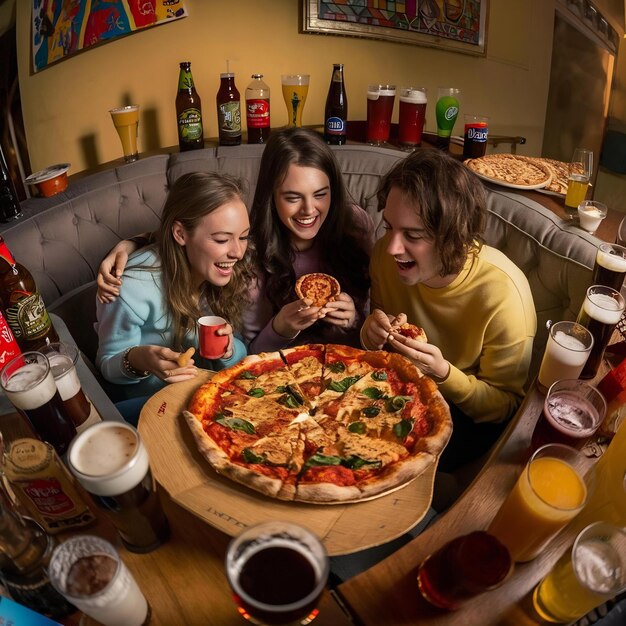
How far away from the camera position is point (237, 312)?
2777 mm

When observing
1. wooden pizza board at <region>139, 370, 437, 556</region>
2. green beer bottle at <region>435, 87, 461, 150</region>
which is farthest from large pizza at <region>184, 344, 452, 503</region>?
green beer bottle at <region>435, 87, 461, 150</region>

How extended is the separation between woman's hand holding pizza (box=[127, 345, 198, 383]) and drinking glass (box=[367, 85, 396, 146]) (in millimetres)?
3094

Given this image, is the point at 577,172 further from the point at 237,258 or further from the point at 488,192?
the point at 237,258

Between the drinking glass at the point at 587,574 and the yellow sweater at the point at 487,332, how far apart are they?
3.56 feet

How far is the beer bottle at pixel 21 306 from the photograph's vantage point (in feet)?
6.04

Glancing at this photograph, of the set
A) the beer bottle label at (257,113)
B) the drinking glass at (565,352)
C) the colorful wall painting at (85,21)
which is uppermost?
the colorful wall painting at (85,21)

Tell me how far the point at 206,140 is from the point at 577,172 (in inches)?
124

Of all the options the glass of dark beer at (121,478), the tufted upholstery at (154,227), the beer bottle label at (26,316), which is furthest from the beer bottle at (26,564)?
the tufted upholstery at (154,227)

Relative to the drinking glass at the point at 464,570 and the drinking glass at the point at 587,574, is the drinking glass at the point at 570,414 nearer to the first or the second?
the drinking glass at the point at 587,574

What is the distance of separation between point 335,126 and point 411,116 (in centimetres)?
70

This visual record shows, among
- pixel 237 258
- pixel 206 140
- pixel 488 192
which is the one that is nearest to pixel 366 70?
pixel 206 140

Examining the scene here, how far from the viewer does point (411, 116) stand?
428 cm

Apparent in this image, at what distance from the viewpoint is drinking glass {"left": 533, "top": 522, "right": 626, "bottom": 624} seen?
3.42 ft

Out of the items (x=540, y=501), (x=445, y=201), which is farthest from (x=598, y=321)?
(x=540, y=501)
